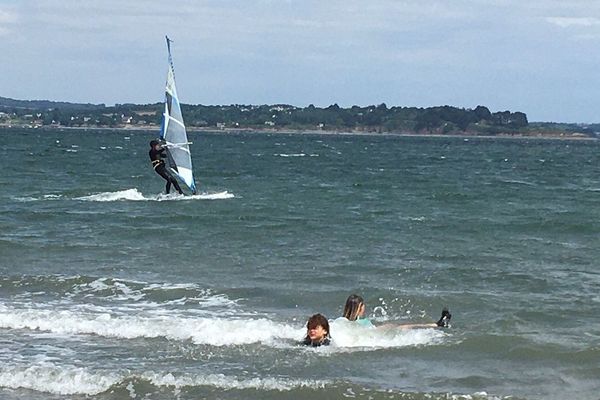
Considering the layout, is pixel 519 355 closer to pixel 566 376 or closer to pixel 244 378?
pixel 566 376

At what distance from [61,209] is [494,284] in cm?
1575

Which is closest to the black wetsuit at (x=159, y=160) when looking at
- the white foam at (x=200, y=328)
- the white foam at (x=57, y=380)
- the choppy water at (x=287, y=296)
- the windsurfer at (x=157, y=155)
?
the windsurfer at (x=157, y=155)

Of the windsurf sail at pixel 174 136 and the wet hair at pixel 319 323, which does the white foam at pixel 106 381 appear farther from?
the windsurf sail at pixel 174 136

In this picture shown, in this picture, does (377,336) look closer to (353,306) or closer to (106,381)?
(353,306)

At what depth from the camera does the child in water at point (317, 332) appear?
12.4m

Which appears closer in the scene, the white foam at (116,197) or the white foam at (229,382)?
the white foam at (229,382)

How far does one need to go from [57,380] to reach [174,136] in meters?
21.9

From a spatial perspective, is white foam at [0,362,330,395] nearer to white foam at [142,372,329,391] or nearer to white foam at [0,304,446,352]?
white foam at [142,372,329,391]

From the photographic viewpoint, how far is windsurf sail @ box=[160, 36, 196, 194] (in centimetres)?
3203

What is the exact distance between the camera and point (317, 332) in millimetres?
12453

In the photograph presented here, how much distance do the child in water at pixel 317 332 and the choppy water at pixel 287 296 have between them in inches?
6.8

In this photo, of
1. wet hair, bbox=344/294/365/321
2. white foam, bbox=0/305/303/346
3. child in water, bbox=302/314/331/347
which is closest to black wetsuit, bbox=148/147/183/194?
white foam, bbox=0/305/303/346

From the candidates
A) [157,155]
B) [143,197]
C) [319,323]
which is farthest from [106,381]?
[143,197]

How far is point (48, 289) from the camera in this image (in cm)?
1678
